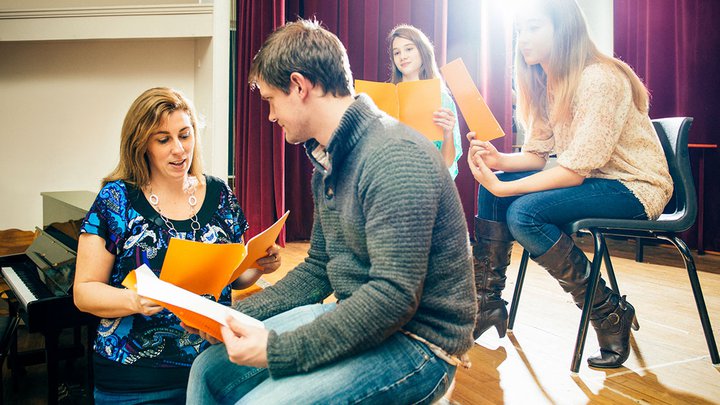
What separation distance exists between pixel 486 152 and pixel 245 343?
1175mm

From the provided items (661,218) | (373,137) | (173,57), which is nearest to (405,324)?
(373,137)

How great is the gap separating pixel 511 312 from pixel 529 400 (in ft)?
1.95

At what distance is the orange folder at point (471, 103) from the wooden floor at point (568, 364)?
70 cm

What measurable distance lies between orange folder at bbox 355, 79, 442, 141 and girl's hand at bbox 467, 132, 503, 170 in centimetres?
27

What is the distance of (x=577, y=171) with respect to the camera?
1670 mm

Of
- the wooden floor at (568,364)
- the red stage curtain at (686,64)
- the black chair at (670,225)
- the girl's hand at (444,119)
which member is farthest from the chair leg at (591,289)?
the red stage curtain at (686,64)

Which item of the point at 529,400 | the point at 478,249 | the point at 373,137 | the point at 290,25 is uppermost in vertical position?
the point at 290,25

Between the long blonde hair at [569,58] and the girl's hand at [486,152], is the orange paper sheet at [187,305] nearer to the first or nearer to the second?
the girl's hand at [486,152]

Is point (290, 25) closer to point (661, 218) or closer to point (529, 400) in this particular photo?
point (529, 400)

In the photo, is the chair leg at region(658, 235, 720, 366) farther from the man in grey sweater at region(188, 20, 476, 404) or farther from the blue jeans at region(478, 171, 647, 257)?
the man in grey sweater at region(188, 20, 476, 404)

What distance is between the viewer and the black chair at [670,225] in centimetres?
166

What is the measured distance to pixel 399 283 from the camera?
82 centimetres

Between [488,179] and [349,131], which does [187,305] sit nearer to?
[349,131]

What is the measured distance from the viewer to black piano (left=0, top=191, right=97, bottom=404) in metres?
1.36
